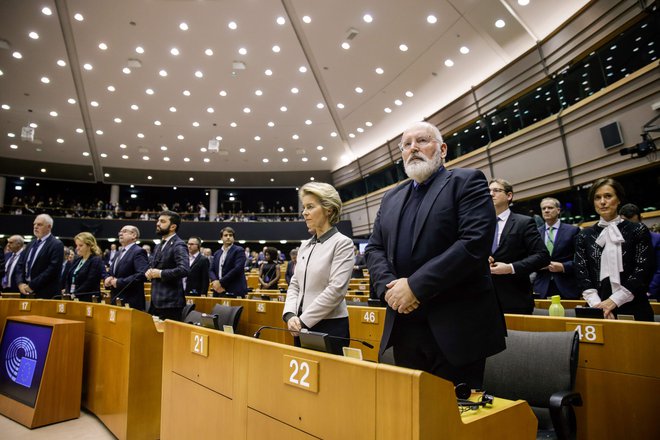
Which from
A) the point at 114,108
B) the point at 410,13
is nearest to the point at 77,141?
the point at 114,108

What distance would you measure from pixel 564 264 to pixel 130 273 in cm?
379

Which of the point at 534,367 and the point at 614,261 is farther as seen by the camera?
the point at 614,261

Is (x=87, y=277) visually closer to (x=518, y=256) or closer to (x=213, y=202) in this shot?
(x=518, y=256)

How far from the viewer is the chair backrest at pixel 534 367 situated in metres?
1.69

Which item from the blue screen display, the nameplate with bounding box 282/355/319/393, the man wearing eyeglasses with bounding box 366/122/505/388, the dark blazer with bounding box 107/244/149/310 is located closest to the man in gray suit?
the dark blazer with bounding box 107/244/149/310

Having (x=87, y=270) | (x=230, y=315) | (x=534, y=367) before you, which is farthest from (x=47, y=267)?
(x=534, y=367)

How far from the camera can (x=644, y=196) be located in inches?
306

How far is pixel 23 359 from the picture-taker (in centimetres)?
331

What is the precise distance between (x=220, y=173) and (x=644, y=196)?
1780cm

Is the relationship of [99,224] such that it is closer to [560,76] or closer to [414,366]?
[560,76]

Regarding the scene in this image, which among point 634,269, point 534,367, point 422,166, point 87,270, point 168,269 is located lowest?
point 534,367

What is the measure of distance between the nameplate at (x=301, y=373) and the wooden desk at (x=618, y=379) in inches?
58.3

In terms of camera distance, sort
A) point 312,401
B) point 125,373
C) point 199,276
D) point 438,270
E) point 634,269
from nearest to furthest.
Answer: point 312,401 → point 438,270 → point 634,269 → point 125,373 → point 199,276

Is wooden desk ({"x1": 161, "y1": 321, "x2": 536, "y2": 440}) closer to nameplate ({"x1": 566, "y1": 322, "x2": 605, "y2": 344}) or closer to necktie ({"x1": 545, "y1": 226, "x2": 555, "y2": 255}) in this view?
nameplate ({"x1": 566, "y1": 322, "x2": 605, "y2": 344})
